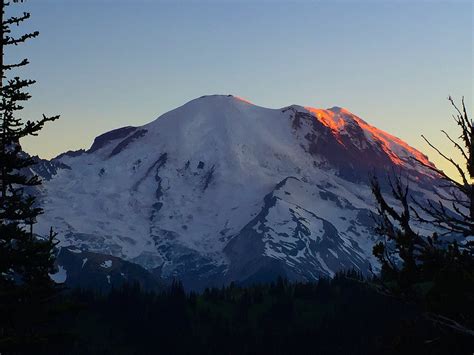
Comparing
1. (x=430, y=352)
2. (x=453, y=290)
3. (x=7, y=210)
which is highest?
(x=7, y=210)

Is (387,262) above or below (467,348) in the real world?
above

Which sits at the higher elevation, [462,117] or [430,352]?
[462,117]

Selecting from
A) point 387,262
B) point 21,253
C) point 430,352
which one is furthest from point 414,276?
point 21,253

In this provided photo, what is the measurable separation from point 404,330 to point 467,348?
3.07 m

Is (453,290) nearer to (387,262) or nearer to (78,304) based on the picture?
(387,262)

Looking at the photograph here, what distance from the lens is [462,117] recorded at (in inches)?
659

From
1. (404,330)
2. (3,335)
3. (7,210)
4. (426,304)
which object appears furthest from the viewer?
(7,210)

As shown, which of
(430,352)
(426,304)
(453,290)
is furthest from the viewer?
(430,352)

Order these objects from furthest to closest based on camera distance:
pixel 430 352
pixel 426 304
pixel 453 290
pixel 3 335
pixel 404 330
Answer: pixel 3 335, pixel 430 352, pixel 404 330, pixel 453 290, pixel 426 304

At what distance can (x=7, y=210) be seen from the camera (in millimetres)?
31547

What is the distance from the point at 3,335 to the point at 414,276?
15.4m

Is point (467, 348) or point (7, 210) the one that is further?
point (7, 210)

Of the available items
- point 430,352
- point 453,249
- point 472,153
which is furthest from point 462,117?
point 430,352

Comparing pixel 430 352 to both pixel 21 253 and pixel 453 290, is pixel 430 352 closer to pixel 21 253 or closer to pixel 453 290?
pixel 453 290
